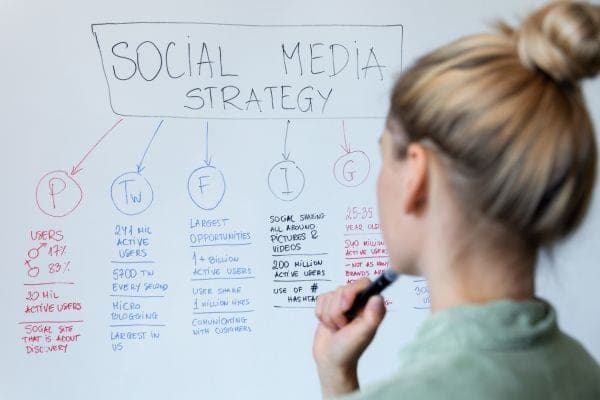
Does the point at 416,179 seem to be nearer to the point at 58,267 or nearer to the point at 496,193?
the point at 496,193

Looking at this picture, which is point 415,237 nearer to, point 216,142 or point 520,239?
point 520,239

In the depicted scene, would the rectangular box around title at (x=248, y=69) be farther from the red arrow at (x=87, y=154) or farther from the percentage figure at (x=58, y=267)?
the percentage figure at (x=58, y=267)

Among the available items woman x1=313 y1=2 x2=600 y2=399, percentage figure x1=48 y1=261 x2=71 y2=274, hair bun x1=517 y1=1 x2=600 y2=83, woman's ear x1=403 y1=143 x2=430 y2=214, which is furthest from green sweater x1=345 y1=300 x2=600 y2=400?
percentage figure x1=48 y1=261 x2=71 y2=274

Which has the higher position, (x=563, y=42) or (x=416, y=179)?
(x=563, y=42)

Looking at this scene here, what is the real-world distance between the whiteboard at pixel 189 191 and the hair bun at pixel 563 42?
751 millimetres

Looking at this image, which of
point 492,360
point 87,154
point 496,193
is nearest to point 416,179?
point 496,193

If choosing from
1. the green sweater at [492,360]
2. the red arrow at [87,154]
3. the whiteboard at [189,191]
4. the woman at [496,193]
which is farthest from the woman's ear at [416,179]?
the red arrow at [87,154]

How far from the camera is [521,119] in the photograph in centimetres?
70

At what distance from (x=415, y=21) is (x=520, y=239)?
0.91m

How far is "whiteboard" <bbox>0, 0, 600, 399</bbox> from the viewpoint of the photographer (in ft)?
4.63

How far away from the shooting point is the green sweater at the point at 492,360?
25.3 inches

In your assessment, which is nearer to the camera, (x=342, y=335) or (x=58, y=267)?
(x=342, y=335)

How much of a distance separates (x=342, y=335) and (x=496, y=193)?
331 millimetres

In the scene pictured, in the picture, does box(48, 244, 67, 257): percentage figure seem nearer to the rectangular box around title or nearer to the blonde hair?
the rectangular box around title
